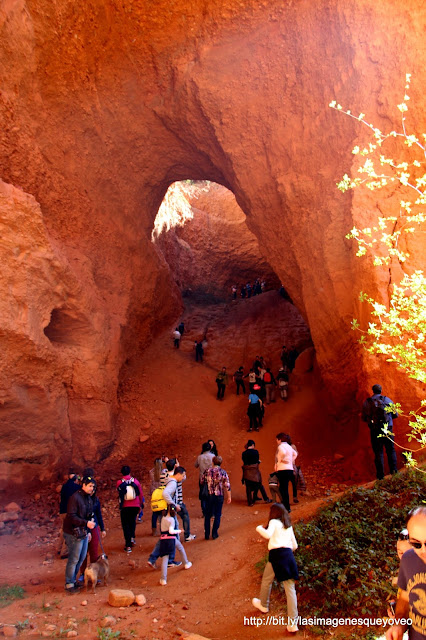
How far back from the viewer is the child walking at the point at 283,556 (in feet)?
16.7

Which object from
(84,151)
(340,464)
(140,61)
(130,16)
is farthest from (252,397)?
(130,16)

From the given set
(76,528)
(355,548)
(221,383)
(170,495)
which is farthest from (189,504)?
(355,548)

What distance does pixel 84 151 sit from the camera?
14.3 metres

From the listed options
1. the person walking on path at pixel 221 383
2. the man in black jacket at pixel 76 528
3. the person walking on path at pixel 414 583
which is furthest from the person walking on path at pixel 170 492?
the person walking on path at pixel 221 383

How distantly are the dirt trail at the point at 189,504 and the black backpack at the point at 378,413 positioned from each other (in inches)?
70.9

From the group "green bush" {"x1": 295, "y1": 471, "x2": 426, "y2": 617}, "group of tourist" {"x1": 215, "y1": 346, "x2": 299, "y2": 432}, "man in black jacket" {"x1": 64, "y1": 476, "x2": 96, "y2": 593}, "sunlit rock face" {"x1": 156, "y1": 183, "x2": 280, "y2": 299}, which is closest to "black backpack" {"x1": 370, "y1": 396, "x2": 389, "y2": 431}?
"green bush" {"x1": 295, "y1": 471, "x2": 426, "y2": 617}

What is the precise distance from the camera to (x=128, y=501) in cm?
848

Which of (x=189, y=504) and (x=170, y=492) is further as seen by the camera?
(x=189, y=504)

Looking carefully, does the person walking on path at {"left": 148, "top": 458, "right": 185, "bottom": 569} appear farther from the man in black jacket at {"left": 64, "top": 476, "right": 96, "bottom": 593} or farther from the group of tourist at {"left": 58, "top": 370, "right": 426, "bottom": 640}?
the man in black jacket at {"left": 64, "top": 476, "right": 96, "bottom": 593}

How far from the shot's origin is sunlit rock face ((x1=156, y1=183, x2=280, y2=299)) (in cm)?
2659

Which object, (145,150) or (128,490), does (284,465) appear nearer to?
(128,490)

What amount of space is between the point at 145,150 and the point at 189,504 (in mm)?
11498

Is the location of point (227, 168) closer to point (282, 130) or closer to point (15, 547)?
point (282, 130)

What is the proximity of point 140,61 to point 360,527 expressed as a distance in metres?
13.8
